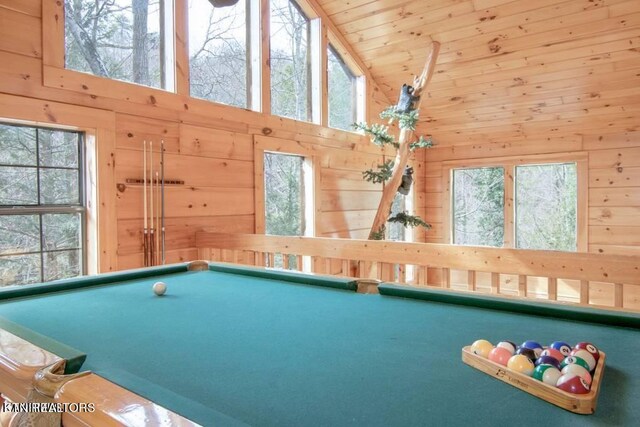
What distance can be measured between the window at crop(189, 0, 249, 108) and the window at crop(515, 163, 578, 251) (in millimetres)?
3882

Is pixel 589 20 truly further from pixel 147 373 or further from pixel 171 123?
pixel 147 373

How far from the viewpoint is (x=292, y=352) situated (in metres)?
1.06

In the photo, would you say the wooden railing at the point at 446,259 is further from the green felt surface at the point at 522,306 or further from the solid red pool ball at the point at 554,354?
the solid red pool ball at the point at 554,354

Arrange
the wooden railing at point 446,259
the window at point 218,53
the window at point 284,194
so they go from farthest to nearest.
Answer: the window at point 284,194, the window at point 218,53, the wooden railing at point 446,259

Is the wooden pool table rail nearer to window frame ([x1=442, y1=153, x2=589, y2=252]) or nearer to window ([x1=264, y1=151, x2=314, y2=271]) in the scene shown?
window ([x1=264, y1=151, x2=314, y2=271])

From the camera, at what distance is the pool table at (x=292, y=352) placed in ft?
2.47

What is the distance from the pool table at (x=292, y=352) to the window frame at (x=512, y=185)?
344 cm

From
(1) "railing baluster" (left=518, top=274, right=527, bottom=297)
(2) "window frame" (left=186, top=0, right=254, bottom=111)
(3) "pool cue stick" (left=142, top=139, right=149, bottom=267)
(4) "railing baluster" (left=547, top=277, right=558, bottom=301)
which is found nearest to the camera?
(4) "railing baluster" (left=547, top=277, right=558, bottom=301)

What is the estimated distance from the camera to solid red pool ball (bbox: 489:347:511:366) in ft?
3.05

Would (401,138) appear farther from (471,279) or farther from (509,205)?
(471,279)


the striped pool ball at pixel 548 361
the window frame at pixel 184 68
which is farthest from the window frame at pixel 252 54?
the striped pool ball at pixel 548 361

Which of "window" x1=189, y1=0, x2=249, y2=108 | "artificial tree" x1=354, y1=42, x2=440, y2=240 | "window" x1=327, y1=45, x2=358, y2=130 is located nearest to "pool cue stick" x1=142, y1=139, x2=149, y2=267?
"window" x1=189, y1=0, x2=249, y2=108

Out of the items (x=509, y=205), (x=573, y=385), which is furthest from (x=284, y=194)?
(x=573, y=385)

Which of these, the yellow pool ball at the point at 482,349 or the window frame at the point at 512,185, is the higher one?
the window frame at the point at 512,185
